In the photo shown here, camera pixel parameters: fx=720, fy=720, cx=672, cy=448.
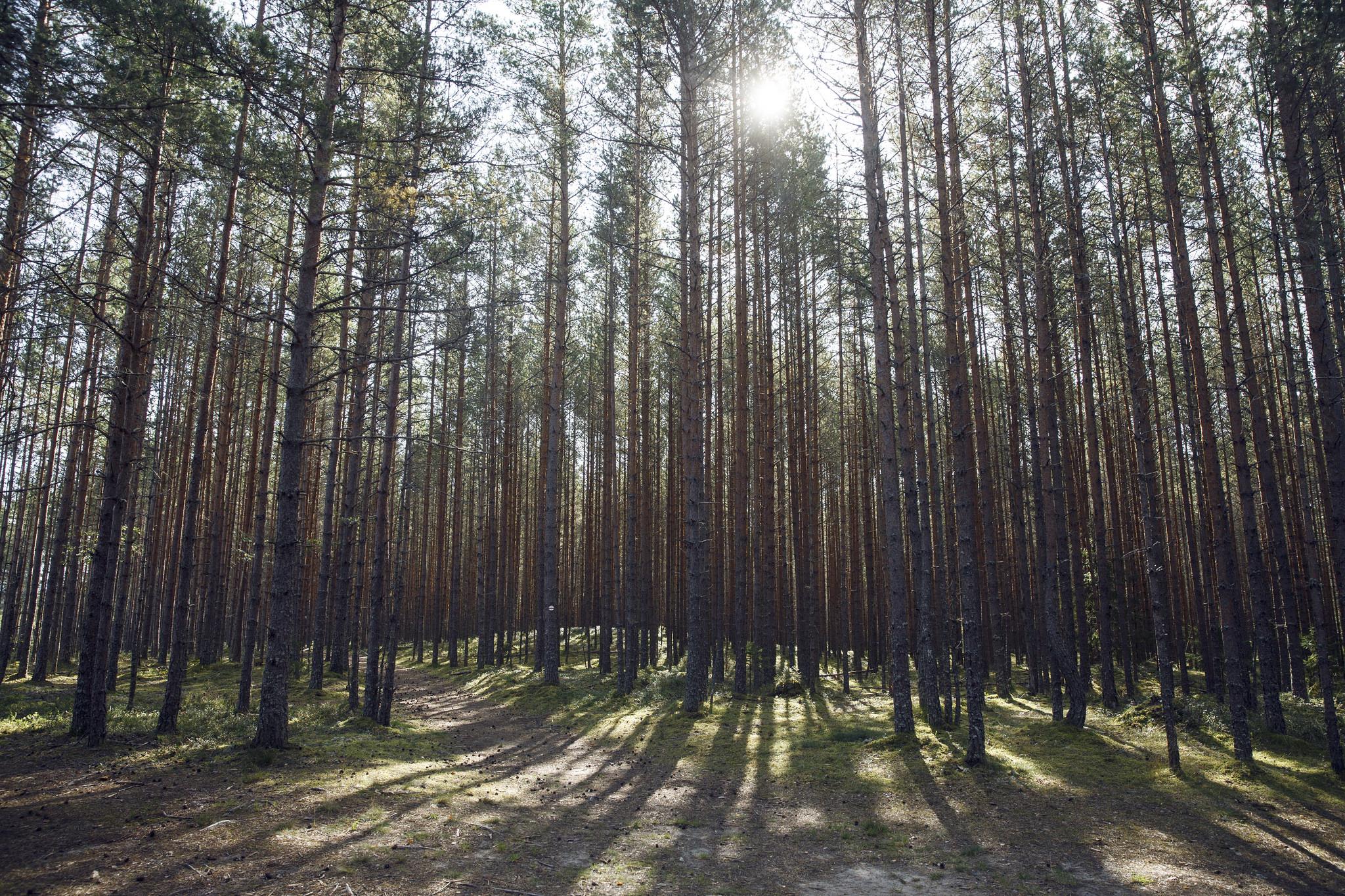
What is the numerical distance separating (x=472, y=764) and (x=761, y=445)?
31.4ft

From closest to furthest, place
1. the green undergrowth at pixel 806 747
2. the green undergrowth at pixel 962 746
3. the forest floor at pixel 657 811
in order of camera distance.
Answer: the forest floor at pixel 657 811 → the green undergrowth at pixel 806 747 → the green undergrowth at pixel 962 746

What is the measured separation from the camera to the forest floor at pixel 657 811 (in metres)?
5.21

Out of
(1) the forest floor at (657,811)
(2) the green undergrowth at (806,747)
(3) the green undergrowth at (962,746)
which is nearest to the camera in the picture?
(1) the forest floor at (657,811)

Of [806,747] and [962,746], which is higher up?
[962,746]

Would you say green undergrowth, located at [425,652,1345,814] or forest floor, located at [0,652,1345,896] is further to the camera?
green undergrowth, located at [425,652,1345,814]

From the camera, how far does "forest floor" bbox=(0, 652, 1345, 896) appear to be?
5.21 meters

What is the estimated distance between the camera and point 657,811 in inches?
294

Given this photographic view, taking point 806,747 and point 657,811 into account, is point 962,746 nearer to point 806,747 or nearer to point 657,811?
point 806,747

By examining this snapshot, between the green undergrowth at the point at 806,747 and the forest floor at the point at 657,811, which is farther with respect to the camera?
the green undergrowth at the point at 806,747

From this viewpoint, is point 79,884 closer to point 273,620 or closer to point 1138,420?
point 273,620

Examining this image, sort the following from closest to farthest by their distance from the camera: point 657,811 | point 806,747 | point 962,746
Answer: point 657,811 < point 962,746 < point 806,747

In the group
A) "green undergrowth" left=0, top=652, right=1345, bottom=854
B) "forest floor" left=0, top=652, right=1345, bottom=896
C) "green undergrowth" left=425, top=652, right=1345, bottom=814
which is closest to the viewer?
"forest floor" left=0, top=652, right=1345, bottom=896

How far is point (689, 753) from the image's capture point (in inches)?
408

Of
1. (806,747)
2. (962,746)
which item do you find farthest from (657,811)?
(962,746)
